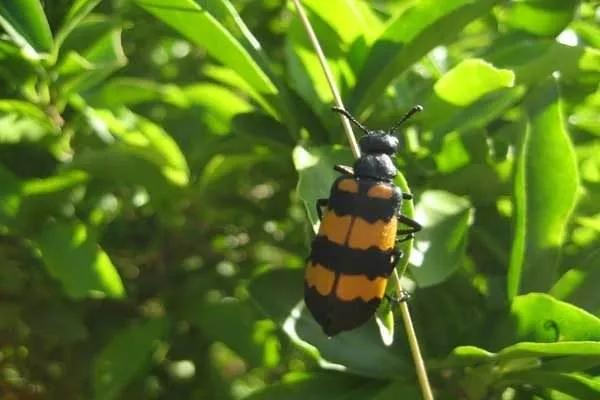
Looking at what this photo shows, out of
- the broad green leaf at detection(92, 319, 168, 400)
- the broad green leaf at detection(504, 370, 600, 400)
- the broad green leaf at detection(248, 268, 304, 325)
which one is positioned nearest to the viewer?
the broad green leaf at detection(504, 370, 600, 400)

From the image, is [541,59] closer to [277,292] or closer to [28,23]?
[277,292]

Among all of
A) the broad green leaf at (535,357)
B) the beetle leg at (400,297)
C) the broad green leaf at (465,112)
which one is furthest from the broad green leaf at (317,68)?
the broad green leaf at (535,357)

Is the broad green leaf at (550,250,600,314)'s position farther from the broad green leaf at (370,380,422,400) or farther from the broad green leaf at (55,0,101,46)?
the broad green leaf at (55,0,101,46)

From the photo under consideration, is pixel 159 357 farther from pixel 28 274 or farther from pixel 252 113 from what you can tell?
pixel 252 113

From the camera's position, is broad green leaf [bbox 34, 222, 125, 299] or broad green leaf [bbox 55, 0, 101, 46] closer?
broad green leaf [bbox 55, 0, 101, 46]

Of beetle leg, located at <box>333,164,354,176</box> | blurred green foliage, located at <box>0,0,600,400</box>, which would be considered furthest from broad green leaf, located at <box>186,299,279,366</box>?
beetle leg, located at <box>333,164,354,176</box>

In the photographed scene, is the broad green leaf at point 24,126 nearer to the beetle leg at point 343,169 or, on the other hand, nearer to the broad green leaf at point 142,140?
the broad green leaf at point 142,140

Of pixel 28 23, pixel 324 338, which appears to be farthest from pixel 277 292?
pixel 28 23
